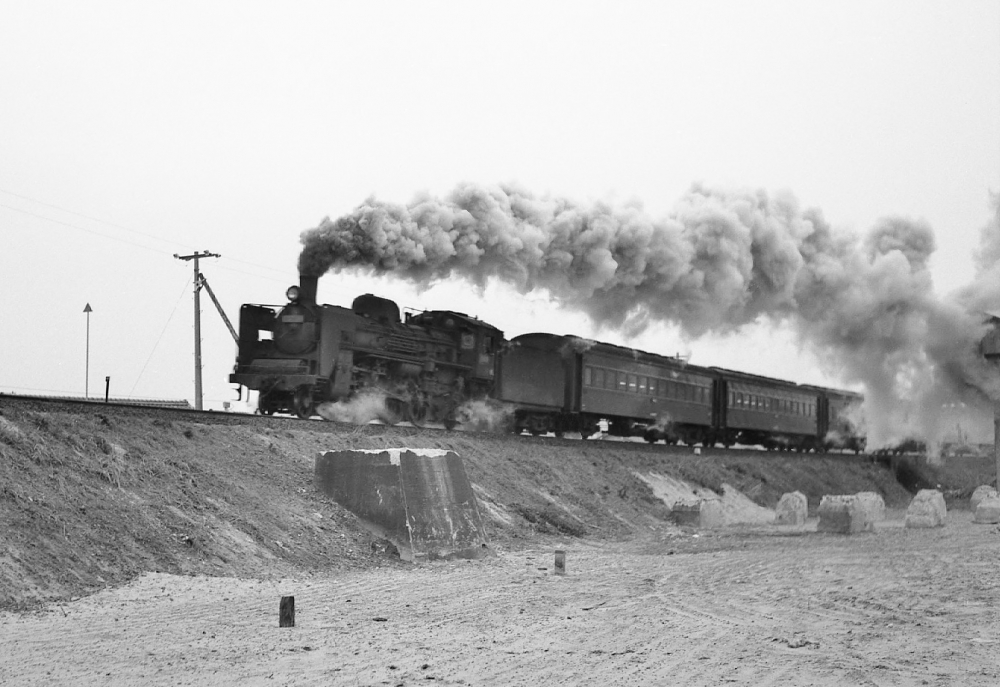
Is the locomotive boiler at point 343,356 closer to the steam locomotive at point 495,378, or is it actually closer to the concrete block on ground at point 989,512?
the steam locomotive at point 495,378

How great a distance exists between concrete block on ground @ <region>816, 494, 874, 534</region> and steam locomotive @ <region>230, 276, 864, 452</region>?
9.65 meters

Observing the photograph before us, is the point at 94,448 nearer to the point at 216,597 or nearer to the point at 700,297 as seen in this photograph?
the point at 216,597

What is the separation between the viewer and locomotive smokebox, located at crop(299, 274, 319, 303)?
2472cm

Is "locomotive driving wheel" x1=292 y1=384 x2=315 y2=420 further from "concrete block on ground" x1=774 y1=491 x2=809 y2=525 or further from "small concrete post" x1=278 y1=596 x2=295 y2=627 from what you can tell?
"small concrete post" x1=278 y1=596 x2=295 y2=627

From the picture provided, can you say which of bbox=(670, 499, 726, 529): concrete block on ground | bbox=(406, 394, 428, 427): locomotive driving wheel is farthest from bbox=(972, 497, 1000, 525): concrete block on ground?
bbox=(406, 394, 428, 427): locomotive driving wheel

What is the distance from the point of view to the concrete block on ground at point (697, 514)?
25406mm

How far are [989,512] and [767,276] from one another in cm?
861

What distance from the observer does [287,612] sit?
1094 cm

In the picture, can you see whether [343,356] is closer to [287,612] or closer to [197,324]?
[287,612]

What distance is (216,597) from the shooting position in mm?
12516

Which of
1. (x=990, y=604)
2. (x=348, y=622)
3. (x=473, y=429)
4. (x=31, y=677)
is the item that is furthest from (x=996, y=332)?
(x=31, y=677)

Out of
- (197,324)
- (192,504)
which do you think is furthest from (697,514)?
(197,324)

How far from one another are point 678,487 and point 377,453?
14926mm

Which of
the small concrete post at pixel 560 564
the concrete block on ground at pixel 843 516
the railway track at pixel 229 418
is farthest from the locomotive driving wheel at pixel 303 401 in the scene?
the concrete block on ground at pixel 843 516
